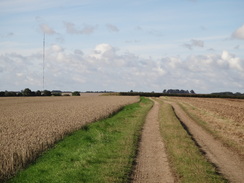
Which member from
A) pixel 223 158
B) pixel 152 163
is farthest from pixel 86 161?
pixel 223 158

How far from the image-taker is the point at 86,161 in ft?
46.8

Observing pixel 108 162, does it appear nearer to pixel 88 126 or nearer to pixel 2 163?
pixel 2 163

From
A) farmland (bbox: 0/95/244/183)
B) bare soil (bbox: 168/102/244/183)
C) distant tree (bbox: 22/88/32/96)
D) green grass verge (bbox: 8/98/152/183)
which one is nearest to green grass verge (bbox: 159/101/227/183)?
farmland (bbox: 0/95/244/183)

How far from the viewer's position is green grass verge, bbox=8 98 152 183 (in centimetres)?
1189

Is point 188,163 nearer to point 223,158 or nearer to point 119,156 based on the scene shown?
point 223,158

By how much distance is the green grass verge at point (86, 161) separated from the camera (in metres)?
11.9

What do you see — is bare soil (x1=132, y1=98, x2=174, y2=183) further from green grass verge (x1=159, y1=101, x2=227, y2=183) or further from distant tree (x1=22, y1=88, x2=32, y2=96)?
distant tree (x1=22, y1=88, x2=32, y2=96)

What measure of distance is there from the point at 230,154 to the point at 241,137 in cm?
605

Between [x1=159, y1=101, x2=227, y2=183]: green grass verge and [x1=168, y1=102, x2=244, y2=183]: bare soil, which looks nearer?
[x1=159, y1=101, x2=227, y2=183]: green grass verge

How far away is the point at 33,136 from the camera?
56.4 ft

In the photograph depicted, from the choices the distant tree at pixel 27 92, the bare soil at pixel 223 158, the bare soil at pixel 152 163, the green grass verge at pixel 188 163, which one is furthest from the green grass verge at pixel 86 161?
the distant tree at pixel 27 92

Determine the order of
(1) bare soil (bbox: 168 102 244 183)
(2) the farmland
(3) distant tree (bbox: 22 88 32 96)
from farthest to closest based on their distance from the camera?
1. (3) distant tree (bbox: 22 88 32 96)
2. (1) bare soil (bbox: 168 102 244 183)
3. (2) the farmland

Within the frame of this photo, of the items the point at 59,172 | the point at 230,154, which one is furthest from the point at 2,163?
the point at 230,154

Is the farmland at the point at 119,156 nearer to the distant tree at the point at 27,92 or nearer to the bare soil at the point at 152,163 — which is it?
the bare soil at the point at 152,163
